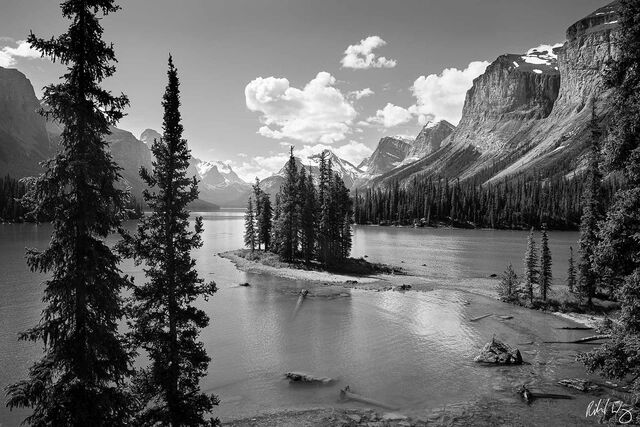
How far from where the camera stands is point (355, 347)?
115 ft

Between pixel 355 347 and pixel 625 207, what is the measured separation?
24.7m

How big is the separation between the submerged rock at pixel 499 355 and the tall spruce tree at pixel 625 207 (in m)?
15.8

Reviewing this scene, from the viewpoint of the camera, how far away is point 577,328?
40.1m

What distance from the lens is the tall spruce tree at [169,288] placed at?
1661 centimetres

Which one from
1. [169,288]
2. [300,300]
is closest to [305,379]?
[169,288]

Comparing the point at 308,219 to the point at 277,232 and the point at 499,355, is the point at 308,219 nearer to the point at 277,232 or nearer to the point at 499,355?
the point at 277,232

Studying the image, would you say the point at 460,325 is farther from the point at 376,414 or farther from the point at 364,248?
the point at 364,248

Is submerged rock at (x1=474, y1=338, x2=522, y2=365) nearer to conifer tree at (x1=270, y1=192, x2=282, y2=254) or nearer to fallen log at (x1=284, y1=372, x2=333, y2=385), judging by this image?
fallen log at (x1=284, y1=372, x2=333, y2=385)

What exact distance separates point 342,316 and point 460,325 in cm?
1274

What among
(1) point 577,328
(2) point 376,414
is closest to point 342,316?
(2) point 376,414

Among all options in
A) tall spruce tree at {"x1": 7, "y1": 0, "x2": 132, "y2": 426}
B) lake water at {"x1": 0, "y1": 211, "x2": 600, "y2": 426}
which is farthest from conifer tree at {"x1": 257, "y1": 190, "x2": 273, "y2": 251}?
tall spruce tree at {"x1": 7, "y1": 0, "x2": 132, "y2": 426}
